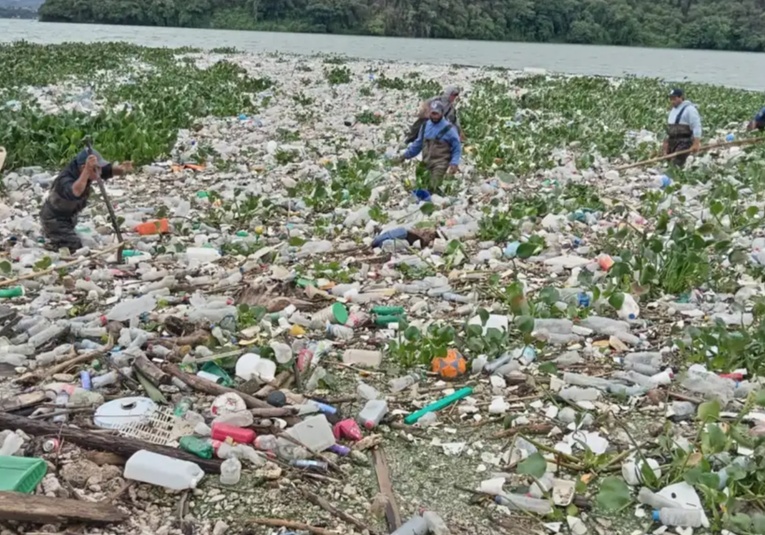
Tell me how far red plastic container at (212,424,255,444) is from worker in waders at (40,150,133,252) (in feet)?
13.5

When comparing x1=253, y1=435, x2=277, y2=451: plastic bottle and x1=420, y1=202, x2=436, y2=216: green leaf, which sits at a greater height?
x1=420, y1=202, x2=436, y2=216: green leaf

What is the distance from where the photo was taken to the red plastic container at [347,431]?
3.88 meters

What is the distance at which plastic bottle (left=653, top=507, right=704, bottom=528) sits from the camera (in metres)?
3.21

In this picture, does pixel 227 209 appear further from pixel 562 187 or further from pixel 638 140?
pixel 638 140

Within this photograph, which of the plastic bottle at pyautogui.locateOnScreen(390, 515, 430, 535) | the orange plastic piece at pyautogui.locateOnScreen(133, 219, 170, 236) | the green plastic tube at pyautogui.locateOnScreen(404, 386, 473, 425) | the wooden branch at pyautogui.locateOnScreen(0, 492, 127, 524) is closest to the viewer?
the wooden branch at pyautogui.locateOnScreen(0, 492, 127, 524)

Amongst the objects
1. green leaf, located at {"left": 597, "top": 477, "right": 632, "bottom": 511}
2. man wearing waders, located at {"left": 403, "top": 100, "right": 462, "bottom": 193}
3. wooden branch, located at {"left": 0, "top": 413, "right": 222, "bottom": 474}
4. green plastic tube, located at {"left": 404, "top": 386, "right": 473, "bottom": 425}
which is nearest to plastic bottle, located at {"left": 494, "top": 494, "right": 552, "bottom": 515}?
green leaf, located at {"left": 597, "top": 477, "right": 632, "bottom": 511}

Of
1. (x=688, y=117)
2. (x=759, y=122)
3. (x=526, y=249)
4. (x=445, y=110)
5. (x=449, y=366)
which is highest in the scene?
(x=445, y=110)

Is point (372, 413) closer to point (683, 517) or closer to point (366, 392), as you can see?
point (366, 392)

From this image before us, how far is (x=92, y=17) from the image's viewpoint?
82312 mm

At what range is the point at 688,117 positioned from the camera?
11.5 meters

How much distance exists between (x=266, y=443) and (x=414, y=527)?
0.93m

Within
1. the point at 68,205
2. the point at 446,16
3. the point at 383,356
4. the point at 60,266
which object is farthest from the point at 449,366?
the point at 446,16

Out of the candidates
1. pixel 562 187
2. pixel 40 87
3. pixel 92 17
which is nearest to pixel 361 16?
pixel 92 17

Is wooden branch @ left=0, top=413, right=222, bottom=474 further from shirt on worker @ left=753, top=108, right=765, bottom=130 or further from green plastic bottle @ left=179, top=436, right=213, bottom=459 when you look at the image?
shirt on worker @ left=753, top=108, right=765, bottom=130
